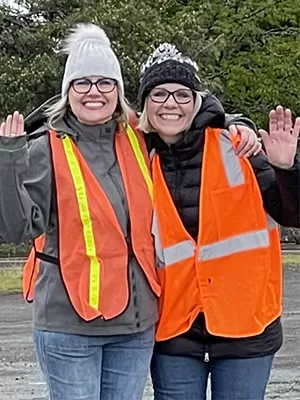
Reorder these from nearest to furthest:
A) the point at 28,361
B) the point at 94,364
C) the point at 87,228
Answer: the point at 87,228, the point at 94,364, the point at 28,361

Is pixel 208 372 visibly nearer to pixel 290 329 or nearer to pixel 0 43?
pixel 290 329

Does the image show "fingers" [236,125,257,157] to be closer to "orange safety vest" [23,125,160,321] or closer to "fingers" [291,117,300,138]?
"fingers" [291,117,300,138]

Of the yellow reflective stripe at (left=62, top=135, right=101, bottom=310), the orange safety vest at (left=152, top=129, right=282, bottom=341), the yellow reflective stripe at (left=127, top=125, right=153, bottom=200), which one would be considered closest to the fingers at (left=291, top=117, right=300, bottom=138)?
the orange safety vest at (left=152, top=129, right=282, bottom=341)

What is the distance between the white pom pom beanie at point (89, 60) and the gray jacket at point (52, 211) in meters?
0.19

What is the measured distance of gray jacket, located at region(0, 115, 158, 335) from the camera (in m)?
3.61

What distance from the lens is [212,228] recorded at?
388cm

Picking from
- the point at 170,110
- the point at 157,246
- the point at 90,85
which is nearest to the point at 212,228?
the point at 157,246

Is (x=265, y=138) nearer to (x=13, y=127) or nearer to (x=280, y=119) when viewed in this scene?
(x=280, y=119)

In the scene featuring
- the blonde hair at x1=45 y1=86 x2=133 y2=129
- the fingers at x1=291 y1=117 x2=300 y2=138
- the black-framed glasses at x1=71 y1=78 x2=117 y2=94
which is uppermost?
the black-framed glasses at x1=71 y1=78 x2=117 y2=94

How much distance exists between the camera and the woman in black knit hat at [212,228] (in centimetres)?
387

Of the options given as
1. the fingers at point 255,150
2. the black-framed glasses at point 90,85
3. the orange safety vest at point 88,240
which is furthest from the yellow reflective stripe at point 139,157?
the fingers at point 255,150

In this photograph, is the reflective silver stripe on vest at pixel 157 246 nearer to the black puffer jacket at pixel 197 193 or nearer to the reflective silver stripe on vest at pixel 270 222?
the black puffer jacket at pixel 197 193

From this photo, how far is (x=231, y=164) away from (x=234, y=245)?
1.12 feet

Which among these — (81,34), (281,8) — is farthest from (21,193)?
(281,8)
